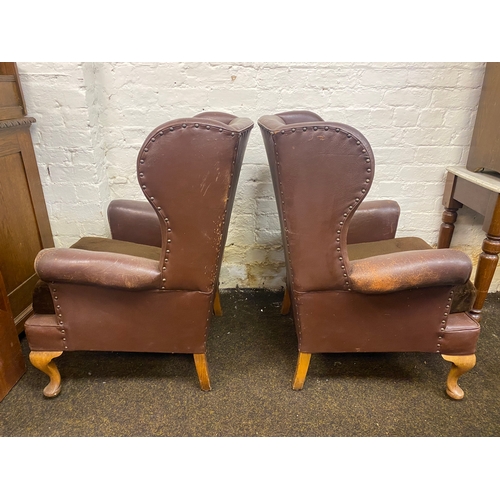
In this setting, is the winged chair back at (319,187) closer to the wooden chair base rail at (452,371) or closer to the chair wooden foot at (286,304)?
the wooden chair base rail at (452,371)

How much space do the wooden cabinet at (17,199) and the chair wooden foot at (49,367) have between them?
411 mm

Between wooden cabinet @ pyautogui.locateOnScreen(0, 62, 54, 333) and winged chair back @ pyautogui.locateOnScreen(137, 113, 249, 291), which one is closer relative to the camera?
winged chair back @ pyautogui.locateOnScreen(137, 113, 249, 291)

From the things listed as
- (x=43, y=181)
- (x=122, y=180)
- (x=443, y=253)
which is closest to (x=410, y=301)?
(x=443, y=253)

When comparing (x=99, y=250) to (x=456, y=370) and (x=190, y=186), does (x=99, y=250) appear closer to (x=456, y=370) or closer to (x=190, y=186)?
(x=190, y=186)

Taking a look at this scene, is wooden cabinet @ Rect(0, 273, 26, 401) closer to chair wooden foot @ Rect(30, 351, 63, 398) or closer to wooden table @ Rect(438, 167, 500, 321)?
chair wooden foot @ Rect(30, 351, 63, 398)

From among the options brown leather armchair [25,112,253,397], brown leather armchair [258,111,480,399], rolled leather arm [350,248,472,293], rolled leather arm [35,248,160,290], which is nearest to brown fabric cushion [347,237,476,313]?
brown leather armchair [258,111,480,399]

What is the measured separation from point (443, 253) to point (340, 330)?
1.44 feet

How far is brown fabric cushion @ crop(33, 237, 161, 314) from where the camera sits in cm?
136

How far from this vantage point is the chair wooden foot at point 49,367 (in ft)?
4.51

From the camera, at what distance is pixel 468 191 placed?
5.86 ft

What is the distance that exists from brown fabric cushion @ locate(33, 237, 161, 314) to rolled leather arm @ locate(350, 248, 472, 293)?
0.84 metres

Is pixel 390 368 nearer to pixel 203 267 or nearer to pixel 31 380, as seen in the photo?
pixel 203 267

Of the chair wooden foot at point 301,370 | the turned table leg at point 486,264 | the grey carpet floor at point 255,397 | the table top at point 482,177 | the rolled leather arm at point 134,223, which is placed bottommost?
the grey carpet floor at point 255,397

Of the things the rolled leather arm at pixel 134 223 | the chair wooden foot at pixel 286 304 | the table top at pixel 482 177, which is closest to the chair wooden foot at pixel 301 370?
the chair wooden foot at pixel 286 304
